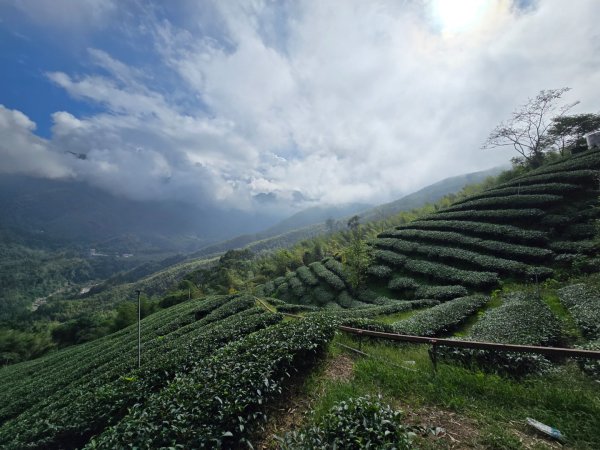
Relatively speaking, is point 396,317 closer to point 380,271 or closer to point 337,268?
point 380,271

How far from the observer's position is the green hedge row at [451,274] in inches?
1015

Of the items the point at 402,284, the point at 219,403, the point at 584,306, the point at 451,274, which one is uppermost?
the point at 219,403

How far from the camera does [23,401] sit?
21.4 m

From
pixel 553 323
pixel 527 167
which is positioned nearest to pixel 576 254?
pixel 553 323

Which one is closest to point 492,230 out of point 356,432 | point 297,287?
point 297,287

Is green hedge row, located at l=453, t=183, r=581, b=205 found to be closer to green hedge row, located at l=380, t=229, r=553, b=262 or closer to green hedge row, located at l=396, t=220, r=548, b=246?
green hedge row, located at l=396, t=220, r=548, b=246

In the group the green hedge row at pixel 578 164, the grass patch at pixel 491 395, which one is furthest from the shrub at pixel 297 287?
the green hedge row at pixel 578 164

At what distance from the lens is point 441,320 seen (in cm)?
1811

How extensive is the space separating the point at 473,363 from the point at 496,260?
75.9ft

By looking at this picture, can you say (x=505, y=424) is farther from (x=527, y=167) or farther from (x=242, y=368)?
(x=527, y=167)

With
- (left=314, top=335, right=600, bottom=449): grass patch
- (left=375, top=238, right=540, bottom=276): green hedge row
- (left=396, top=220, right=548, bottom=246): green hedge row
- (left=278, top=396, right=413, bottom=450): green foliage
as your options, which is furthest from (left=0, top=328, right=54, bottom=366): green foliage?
(left=278, top=396, right=413, bottom=450): green foliage

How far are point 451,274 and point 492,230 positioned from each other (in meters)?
8.71

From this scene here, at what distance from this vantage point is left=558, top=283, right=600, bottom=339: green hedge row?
1304cm

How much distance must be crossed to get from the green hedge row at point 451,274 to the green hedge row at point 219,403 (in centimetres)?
2300
